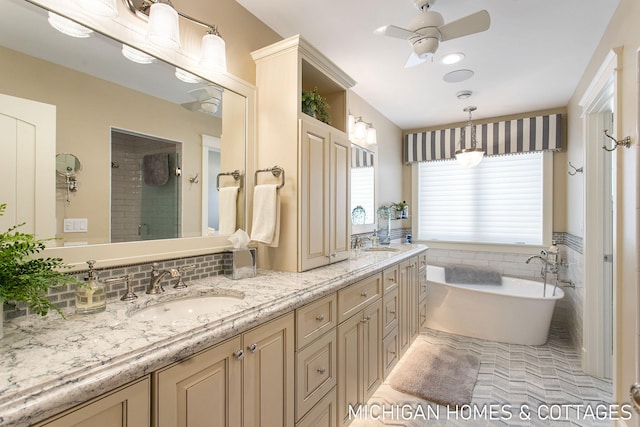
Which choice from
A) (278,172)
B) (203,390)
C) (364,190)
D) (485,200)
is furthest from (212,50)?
(485,200)

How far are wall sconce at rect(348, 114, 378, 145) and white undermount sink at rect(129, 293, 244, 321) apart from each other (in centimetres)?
211

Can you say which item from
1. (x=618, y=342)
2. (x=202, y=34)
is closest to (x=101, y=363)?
(x=202, y=34)

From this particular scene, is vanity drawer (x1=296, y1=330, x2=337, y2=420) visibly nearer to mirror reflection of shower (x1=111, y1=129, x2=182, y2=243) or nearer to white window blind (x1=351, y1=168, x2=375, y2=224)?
mirror reflection of shower (x1=111, y1=129, x2=182, y2=243)

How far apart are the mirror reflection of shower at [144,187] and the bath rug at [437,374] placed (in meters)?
1.99

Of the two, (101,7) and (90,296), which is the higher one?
(101,7)

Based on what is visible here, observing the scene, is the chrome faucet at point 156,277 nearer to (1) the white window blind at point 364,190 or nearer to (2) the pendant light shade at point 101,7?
(2) the pendant light shade at point 101,7

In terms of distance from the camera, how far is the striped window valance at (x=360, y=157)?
3182mm

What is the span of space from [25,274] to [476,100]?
3902mm

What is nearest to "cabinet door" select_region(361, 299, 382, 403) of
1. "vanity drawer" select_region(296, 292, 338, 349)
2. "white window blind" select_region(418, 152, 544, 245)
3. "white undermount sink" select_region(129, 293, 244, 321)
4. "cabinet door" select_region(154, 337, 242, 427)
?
"vanity drawer" select_region(296, 292, 338, 349)

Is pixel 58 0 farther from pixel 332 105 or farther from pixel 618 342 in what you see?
pixel 618 342

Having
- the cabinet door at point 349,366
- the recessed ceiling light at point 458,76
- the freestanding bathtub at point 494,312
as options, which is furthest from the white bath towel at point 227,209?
the freestanding bathtub at point 494,312

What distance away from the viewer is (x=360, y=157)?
130 inches

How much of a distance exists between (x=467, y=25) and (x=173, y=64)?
1.56 meters

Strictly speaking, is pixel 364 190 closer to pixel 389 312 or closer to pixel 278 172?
pixel 389 312
